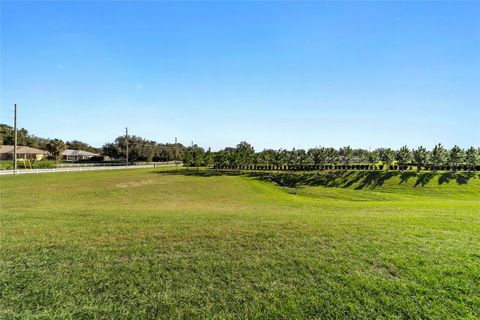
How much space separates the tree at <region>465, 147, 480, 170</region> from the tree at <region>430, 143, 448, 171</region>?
3.84m

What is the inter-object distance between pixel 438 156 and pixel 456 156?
372 centimetres

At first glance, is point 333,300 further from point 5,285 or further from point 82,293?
point 5,285

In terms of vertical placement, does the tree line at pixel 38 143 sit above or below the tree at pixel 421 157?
above

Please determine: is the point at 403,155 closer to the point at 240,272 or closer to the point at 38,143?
the point at 240,272

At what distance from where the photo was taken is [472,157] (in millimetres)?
46188

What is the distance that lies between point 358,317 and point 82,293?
4.43 meters

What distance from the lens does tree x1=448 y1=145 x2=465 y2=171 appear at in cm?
4666

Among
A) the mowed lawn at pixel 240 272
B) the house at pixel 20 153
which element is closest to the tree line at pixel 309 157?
the house at pixel 20 153

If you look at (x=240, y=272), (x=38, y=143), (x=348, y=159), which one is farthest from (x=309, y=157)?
(x=38, y=143)

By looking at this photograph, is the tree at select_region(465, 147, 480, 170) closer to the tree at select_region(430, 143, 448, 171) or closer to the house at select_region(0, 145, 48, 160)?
the tree at select_region(430, 143, 448, 171)

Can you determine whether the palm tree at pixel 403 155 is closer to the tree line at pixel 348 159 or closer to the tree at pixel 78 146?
the tree line at pixel 348 159

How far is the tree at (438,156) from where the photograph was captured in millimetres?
46531

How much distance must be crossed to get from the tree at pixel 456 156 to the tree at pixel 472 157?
0.86m

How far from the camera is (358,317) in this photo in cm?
349
